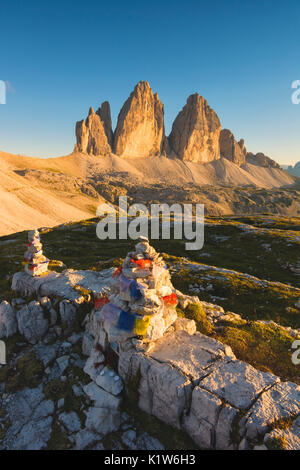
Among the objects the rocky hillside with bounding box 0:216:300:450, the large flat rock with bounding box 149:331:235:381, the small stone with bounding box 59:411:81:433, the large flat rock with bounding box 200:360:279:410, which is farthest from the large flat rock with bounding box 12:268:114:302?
the large flat rock with bounding box 200:360:279:410

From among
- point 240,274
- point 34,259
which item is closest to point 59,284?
point 34,259

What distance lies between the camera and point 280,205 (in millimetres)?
185000

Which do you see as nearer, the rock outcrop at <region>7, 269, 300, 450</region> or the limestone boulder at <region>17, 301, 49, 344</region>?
the rock outcrop at <region>7, 269, 300, 450</region>

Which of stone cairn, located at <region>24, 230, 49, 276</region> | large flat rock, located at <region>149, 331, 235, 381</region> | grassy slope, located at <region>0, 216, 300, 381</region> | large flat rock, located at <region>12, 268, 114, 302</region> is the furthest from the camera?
stone cairn, located at <region>24, 230, 49, 276</region>

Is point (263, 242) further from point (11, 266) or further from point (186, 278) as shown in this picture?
point (11, 266)

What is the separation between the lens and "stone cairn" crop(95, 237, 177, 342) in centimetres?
1157

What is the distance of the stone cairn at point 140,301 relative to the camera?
1157 centimetres

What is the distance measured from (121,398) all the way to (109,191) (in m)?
188

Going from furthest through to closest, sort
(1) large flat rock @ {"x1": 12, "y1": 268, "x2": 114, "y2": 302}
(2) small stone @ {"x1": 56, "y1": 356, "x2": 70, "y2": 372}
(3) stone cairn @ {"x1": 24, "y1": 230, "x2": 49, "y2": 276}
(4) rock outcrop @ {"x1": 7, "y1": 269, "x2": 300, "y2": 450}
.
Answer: (3) stone cairn @ {"x1": 24, "y1": 230, "x2": 49, "y2": 276}, (1) large flat rock @ {"x1": 12, "y1": 268, "x2": 114, "y2": 302}, (2) small stone @ {"x1": 56, "y1": 356, "x2": 70, "y2": 372}, (4) rock outcrop @ {"x1": 7, "y1": 269, "x2": 300, "y2": 450}

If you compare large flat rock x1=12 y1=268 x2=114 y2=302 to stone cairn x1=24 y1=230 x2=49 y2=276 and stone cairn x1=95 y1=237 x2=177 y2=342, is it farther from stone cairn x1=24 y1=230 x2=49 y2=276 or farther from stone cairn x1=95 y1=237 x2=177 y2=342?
stone cairn x1=95 y1=237 x2=177 y2=342

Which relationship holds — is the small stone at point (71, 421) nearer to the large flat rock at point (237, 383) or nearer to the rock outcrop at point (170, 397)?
the rock outcrop at point (170, 397)

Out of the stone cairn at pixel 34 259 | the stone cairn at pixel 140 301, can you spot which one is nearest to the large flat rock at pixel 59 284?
the stone cairn at pixel 34 259
